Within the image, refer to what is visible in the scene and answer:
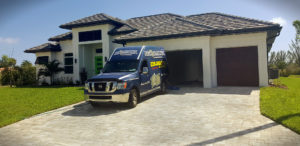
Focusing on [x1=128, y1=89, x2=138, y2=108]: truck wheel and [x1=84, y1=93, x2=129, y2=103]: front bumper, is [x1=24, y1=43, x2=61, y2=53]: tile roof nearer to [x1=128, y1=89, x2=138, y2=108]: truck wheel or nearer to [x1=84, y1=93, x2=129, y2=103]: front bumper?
[x1=84, y1=93, x2=129, y2=103]: front bumper

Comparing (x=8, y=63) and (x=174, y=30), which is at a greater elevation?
(x=174, y=30)

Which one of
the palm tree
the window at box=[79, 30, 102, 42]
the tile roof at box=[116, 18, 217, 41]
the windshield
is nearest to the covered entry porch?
the window at box=[79, 30, 102, 42]

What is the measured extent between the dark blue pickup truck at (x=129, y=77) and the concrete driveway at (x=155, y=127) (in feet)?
2.05

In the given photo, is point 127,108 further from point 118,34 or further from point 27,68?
point 27,68

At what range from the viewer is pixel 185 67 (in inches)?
793

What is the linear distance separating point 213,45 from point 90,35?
37.9 ft

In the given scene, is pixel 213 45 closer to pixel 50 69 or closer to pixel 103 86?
pixel 103 86

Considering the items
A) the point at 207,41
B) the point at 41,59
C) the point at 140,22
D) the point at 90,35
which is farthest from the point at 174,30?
the point at 41,59

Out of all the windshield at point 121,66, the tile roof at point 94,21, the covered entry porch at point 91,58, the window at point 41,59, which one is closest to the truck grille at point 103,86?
the windshield at point 121,66

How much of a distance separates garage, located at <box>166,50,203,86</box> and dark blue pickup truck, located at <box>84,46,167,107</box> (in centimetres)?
602

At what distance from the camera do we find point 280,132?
509 centimetres

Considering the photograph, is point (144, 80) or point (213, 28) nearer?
point (144, 80)

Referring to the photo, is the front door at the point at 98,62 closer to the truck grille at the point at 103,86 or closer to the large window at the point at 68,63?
the large window at the point at 68,63

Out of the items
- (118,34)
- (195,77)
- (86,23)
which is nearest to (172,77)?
(195,77)
